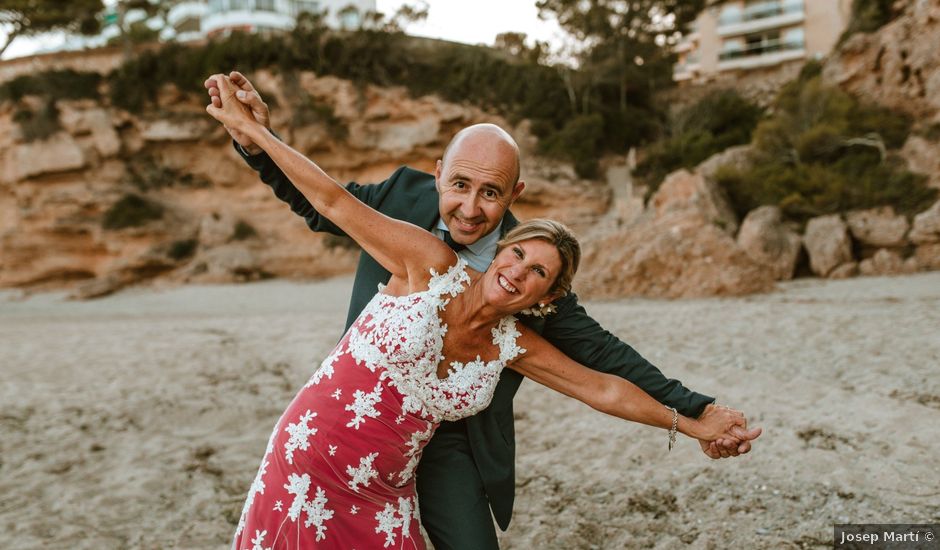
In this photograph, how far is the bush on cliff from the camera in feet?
49.2

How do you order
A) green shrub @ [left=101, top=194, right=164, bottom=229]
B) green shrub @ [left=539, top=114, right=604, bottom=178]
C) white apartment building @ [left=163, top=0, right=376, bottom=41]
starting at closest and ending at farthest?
green shrub @ [left=101, top=194, right=164, bottom=229]
green shrub @ [left=539, top=114, right=604, bottom=178]
white apartment building @ [left=163, top=0, right=376, bottom=41]

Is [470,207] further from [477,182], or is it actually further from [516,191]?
[516,191]

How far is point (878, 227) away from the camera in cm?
1379

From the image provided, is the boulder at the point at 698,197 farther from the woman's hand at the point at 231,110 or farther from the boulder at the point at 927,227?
the woman's hand at the point at 231,110

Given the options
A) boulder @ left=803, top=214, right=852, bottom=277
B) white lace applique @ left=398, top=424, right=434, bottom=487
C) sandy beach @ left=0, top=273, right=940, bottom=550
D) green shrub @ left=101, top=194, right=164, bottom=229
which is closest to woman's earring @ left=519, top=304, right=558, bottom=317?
white lace applique @ left=398, top=424, right=434, bottom=487

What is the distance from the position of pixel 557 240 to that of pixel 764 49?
42.3m

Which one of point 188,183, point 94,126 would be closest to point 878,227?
point 188,183

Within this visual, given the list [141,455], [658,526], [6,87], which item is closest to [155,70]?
[6,87]

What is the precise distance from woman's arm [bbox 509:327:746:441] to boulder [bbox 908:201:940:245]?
42.7 feet

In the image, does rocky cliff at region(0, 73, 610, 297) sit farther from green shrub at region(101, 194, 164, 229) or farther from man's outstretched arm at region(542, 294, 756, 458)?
man's outstretched arm at region(542, 294, 756, 458)

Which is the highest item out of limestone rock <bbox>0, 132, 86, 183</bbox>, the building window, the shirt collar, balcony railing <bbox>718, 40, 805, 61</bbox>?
the building window

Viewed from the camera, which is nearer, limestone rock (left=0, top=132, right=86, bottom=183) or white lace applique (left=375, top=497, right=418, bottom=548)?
white lace applique (left=375, top=497, right=418, bottom=548)

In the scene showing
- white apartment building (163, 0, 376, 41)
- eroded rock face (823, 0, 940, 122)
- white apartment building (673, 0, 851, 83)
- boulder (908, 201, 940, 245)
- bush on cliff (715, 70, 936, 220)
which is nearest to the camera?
boulder (908, 201, 940, 245)

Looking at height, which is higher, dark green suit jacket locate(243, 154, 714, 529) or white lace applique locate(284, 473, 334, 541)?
dark green suit jacket locate(243, 154, 714, 529)
